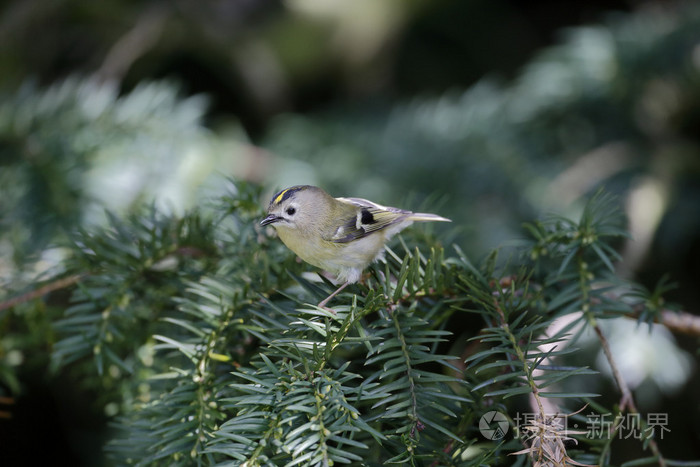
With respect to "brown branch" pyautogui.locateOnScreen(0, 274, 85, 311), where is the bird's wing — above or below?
above

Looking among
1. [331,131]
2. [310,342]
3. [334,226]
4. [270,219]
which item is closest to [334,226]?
[334,226]

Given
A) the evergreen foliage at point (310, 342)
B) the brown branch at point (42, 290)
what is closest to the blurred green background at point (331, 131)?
the brown branch at point (42, 290)

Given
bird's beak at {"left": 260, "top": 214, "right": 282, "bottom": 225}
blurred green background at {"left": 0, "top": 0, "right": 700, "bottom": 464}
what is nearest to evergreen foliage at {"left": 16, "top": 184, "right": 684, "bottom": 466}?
bird's beak at {"left": 260, "top": 214, "right": 282, "bottom": 225}

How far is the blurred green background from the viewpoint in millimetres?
1130

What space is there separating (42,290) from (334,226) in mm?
411

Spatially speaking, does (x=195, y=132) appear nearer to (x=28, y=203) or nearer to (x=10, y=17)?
(x=28, y=203)

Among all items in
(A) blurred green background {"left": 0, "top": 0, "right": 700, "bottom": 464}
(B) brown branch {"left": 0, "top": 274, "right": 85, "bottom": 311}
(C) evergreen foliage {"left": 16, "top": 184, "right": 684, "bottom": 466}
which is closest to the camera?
(C) evergreen foliage {"left": 16, "top": 184, "right": 684, "bottom": 466}

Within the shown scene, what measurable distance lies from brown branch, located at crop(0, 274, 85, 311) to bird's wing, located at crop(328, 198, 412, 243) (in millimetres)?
353

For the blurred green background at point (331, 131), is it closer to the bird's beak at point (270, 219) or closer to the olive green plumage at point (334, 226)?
the olive green plumage at point (334, 226)

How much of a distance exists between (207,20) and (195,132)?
62 cm

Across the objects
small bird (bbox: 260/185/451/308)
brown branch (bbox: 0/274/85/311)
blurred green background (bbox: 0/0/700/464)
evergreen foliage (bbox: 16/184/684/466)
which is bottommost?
evergreen foliage (bbox: 16/184/684/466)

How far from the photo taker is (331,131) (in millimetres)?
1588

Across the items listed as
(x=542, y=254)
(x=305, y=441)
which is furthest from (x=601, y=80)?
(x=305, y=441)

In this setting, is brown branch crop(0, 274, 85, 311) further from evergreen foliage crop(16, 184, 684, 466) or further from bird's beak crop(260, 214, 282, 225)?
bird's beak crop(260, 214, 282, 225)
